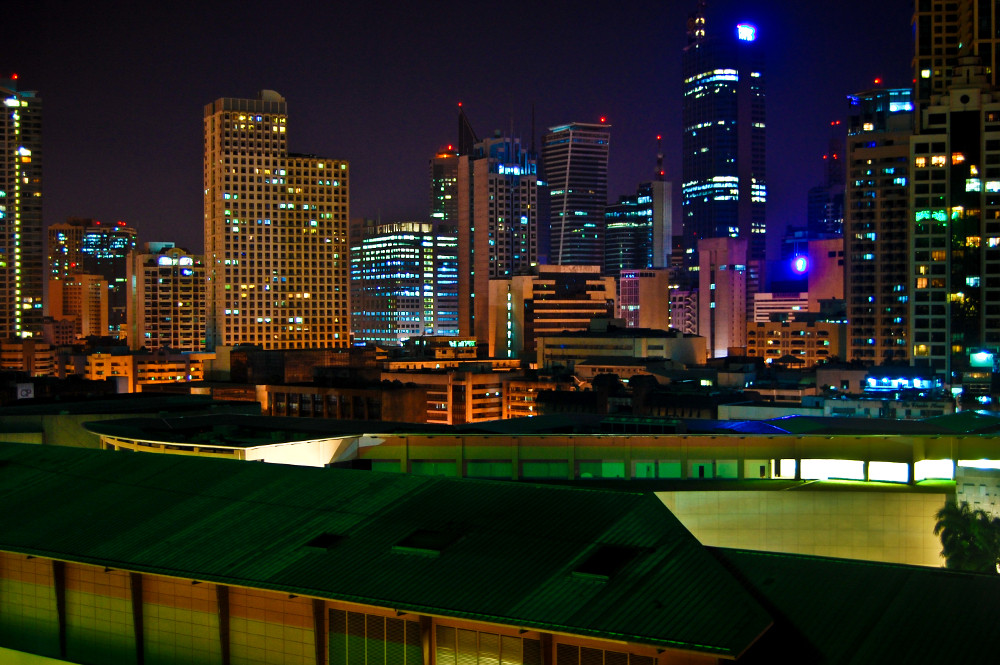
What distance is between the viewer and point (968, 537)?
141ft

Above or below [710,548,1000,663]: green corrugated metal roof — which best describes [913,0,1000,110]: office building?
above

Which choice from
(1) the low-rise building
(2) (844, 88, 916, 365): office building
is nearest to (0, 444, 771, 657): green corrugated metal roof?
(2) (844, 88, 916, 365): office building

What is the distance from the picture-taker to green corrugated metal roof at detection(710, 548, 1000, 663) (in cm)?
2194

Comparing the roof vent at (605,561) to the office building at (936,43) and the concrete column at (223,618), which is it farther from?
the office building at (936,43)

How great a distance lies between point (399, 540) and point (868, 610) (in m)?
10.8

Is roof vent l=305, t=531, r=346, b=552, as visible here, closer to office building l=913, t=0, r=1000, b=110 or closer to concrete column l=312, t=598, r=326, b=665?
concrete column l=312, t=598, r=326, b=665

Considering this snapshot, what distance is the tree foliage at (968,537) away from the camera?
138ft

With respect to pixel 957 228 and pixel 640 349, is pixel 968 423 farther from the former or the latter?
pixel 640 349

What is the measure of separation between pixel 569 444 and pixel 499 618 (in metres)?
32.4

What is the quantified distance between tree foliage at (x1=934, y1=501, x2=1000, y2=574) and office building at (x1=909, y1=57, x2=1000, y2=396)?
289ft

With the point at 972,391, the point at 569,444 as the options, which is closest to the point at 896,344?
the point at 972,391

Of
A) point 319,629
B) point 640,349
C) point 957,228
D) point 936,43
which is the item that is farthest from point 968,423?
point 640,349

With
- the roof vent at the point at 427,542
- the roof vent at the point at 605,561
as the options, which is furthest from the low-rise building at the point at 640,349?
the roof vent at the point at 605,561

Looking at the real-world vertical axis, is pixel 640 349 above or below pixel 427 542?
above
